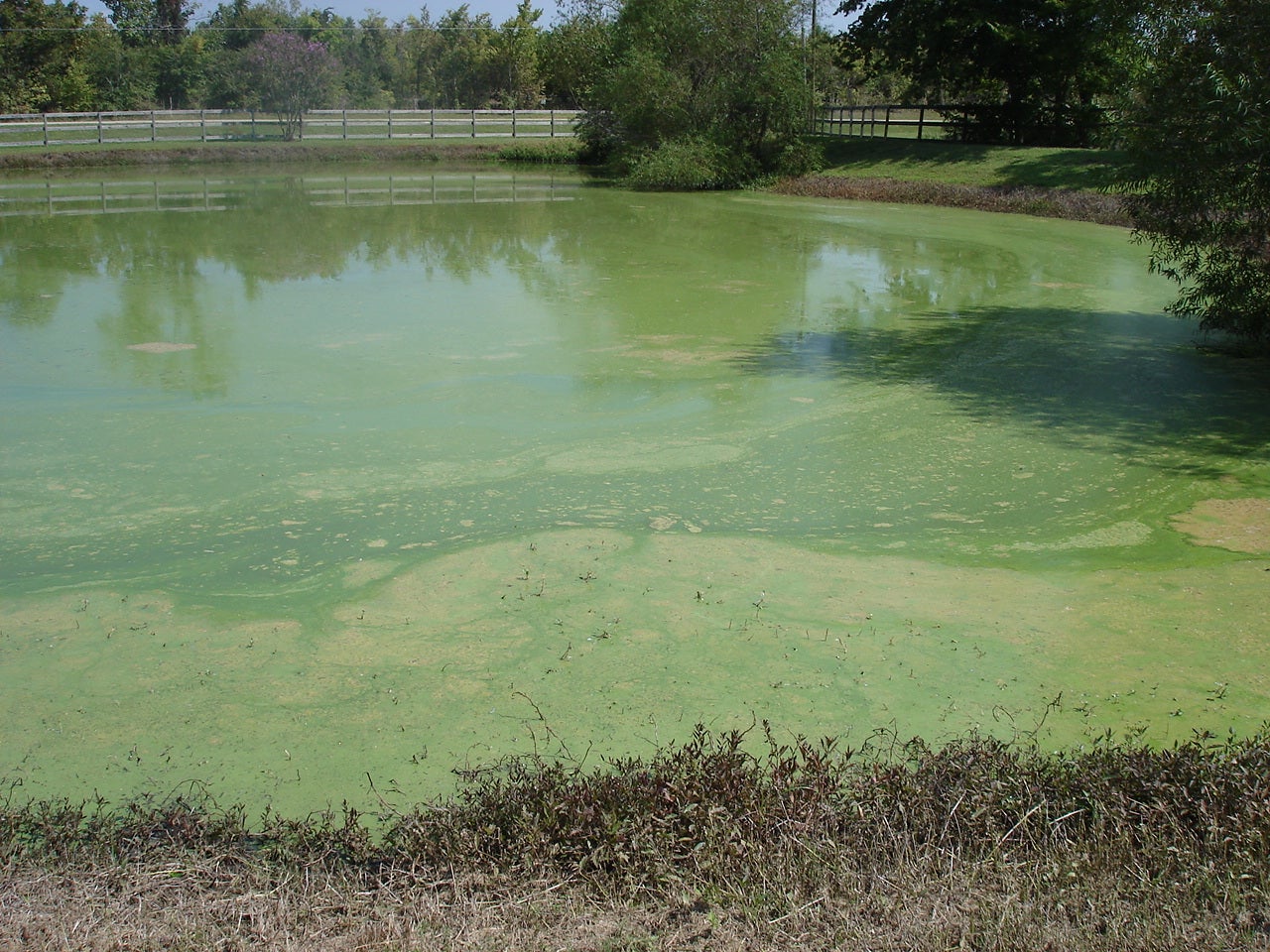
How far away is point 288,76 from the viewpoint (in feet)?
103

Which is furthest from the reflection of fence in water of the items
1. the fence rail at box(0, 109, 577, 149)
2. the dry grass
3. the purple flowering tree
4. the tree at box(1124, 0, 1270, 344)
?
the tree at box(1124, 0, 1270, 344)

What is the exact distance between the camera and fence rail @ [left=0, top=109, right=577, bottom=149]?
27547 millimetres

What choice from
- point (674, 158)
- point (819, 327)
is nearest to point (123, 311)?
point (819, 327)

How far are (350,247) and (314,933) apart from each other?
11.9 m

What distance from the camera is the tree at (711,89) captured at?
22266mm

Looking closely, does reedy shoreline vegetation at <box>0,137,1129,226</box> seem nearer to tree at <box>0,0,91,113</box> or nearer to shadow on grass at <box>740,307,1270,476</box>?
shadow on grass at <box>740,307,1270,476</box>

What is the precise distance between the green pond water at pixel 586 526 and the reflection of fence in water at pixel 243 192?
7.21 metres

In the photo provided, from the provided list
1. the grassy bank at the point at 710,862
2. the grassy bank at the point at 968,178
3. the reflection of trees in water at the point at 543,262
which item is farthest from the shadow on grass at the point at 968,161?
the grassy bank at the point at 710,862

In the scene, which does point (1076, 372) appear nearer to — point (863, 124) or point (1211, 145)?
point (1211, 145)

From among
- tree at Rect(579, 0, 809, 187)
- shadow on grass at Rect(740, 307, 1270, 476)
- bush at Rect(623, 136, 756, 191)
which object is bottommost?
shadow on grass at Rect(740, 307, 1270, 476)

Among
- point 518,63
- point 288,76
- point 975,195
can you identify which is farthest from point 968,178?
point 518,63

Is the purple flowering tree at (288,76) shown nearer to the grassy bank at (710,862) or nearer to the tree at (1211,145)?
the tree at (1211,145)

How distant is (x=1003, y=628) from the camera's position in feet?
14.1

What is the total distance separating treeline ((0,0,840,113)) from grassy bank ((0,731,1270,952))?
2611cm
